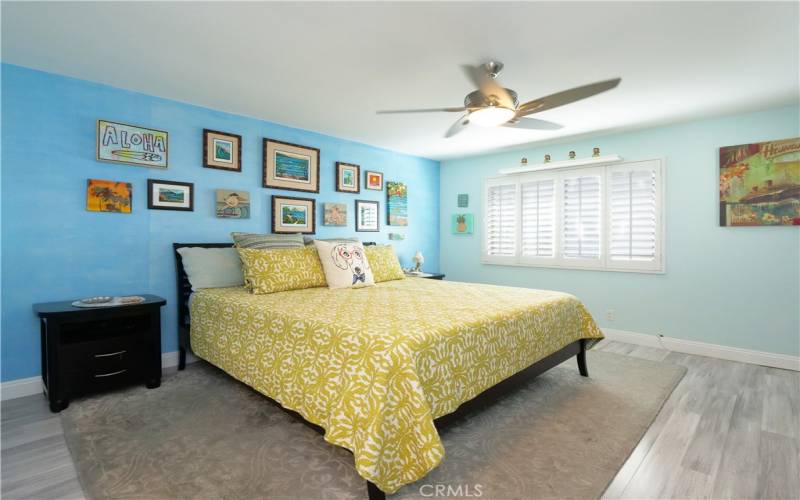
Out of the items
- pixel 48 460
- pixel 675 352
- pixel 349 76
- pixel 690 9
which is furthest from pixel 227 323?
pixel 675 352

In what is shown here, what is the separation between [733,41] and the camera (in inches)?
91.1

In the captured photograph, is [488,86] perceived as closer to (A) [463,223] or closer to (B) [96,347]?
(B) [96,347]

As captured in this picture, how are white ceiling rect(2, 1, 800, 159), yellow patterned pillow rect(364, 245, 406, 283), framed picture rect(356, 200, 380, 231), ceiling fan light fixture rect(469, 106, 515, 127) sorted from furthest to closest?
framed picture rect(356, 200, 380, 231) → yellow patterned pillow rect(364, 245, 406, 283) → ceiling fan light fixture rect(469, 106, 515, 127) → white ceiling rect(2, 1, 800, 159)

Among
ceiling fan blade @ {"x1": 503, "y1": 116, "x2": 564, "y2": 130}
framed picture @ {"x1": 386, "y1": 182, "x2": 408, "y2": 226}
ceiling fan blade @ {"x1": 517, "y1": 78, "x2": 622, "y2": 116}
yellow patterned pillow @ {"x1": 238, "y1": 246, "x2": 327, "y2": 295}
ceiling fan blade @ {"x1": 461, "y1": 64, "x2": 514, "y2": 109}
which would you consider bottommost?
yellow patterned pillow @ {"x1": 238, "y1": 246, "x2": 327, "y2": 295}

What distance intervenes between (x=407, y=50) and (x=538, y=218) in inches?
124

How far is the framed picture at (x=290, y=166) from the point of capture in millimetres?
3961

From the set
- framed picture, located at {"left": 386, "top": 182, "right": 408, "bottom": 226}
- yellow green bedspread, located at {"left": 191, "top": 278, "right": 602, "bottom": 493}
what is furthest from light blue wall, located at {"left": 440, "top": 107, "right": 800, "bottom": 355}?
framed picture, located at {"left": 386, "top": 182, "right": 408, "bottom": 226}

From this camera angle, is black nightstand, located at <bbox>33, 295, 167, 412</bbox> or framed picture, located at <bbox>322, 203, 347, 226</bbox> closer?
black nightstand, located at <bbox>33, 295, 167, 412</bbox>

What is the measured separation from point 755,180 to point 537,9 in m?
3.01

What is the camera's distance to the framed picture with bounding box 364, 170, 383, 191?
4.93 metres

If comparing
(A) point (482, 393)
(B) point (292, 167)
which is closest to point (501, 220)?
(B) point (292, 167)

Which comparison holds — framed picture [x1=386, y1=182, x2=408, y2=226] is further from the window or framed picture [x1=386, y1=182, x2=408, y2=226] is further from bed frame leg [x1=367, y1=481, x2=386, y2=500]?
bed frame leg [x1=367, y1=481, x2=386, y2=500]

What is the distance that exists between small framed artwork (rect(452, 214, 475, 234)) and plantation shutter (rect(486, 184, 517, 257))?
0.28m

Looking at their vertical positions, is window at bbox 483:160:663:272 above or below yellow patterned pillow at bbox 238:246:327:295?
above
